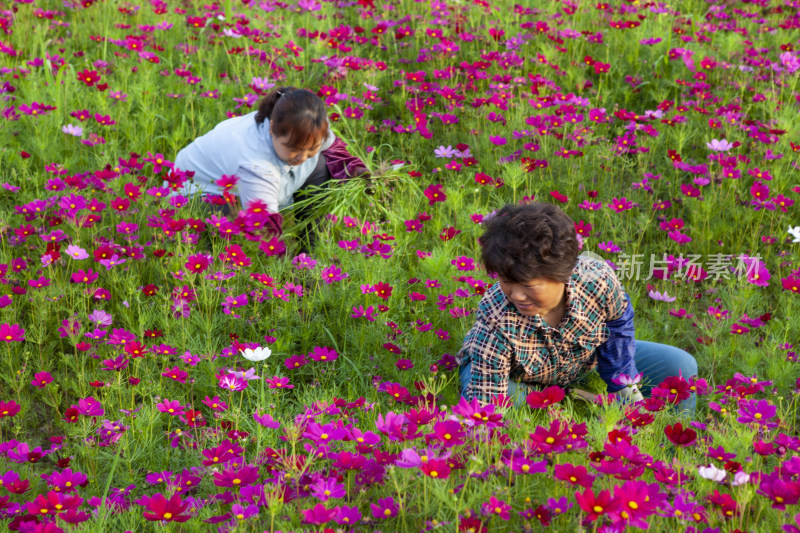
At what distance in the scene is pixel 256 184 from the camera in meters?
3.40

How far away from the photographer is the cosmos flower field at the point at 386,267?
172cm

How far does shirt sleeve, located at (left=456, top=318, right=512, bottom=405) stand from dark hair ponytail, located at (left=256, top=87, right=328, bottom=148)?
1259mm

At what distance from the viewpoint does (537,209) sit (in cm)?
223

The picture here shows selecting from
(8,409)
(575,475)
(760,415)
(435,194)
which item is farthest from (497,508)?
(435,194)

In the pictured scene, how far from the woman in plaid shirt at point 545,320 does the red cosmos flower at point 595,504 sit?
796 mm

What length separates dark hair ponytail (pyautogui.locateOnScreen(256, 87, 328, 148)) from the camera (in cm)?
321

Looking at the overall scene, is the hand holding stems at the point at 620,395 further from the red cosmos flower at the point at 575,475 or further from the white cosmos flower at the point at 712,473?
the red cosmos flower at the point at 575,475

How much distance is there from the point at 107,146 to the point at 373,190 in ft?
4.60

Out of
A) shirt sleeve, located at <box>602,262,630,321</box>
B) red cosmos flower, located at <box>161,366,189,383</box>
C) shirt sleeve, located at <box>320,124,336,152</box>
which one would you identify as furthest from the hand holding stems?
shirt sleeve, located at <box>320,124,336,152</box>

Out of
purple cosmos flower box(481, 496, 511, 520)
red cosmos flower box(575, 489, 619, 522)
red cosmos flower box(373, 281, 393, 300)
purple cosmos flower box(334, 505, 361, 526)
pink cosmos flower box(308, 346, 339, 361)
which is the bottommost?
pink cosmos flower box(308, 346, 339, 361)

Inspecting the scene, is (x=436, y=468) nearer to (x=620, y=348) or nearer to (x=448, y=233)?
(x=620, y=348)

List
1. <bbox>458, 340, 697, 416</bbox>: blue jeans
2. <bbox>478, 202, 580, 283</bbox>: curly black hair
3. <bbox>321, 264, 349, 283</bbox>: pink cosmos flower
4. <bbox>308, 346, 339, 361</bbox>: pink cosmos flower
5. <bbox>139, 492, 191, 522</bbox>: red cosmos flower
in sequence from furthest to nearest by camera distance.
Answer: <bbox>321, 264, 349, 283</bbox>: pink cosmos flower < <bbox>458, 340, 697, 416</bbox>: blue jeans < <bbox>308, 346, 339, 361</bbox>: pink cosmos flower < <bbox>478, 202, 580, 283</bbox>: curly black hair < <bbox>139, 492, 191, 522</bbox>: red cosmos flower

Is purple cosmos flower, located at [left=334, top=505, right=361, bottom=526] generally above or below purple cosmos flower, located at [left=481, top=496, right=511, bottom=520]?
below

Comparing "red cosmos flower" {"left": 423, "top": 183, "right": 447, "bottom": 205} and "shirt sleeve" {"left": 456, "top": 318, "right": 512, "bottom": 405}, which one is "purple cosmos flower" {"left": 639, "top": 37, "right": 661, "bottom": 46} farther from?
"shirt sleeve" {"left": 456, "top": 318, "right": 512, "bottom": 405}
